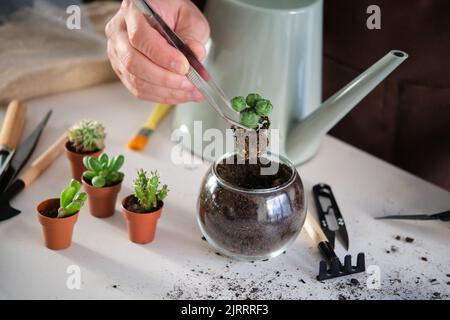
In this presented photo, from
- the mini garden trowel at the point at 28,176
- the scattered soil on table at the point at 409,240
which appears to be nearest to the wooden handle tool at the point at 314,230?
the scattered soil on table at the point at 409,240

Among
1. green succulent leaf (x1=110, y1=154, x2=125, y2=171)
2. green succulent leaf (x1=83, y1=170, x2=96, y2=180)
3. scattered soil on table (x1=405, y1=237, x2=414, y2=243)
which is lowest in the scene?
scattered soil on table (x1=405, y1=237, x2=414, y2=243)

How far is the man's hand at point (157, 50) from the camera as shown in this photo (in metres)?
0.73

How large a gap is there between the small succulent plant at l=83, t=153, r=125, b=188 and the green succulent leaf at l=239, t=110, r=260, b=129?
168 millimetres

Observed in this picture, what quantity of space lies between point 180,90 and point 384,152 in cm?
39

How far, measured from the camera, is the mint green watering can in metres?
0.77

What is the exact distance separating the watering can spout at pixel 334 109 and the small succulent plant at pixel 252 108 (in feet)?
0.52

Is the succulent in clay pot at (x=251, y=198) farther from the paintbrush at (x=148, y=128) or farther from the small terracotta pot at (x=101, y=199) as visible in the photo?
the paintbrush at (x=148, y=128)

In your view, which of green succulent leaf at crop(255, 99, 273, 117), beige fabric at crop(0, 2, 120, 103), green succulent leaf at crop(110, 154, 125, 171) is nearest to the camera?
green succulent leaf at crop(255, 99, 273, 117)

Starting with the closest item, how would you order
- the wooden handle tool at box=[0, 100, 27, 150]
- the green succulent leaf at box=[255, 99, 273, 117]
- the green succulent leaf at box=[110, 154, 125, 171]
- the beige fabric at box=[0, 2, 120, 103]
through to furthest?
the green succulent leaf at box=[255, 99, 273, 117], the green succulent leaf at box=[110, 154, 125, 171], the wooden handle tool at box=[0, 100, 27, 150], the beige fabric at box=[0, 2, 120, 103]

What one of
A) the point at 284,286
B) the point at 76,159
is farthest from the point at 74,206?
the point at 284,286

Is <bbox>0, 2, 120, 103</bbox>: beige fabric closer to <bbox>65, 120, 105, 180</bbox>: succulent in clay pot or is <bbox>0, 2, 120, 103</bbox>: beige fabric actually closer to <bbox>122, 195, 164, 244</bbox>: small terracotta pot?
<bbox>65, 120, 105, 180</bbox>: succulent in clay pot

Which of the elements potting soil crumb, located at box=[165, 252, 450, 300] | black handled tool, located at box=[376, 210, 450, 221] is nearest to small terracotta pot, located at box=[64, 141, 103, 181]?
potting soil crumb, located at box=[165, 252, 450, 300]

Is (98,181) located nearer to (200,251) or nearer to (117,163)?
(117,163)

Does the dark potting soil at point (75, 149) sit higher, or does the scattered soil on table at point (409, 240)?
the dark potting soil at point (75, 149)
